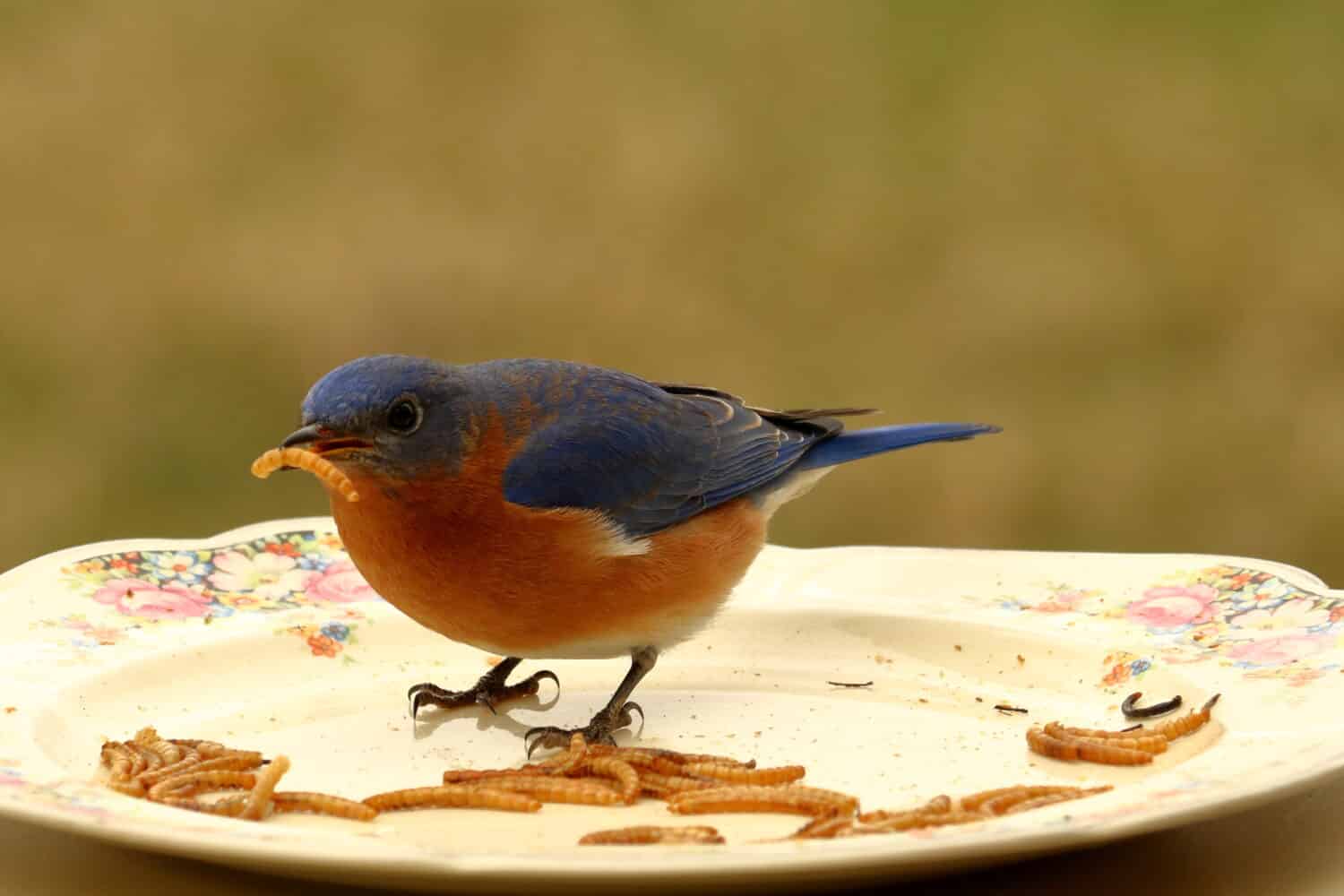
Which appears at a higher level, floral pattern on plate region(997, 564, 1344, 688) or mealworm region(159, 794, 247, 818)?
floral pattern on plate region(997, 564, 1344, 688)

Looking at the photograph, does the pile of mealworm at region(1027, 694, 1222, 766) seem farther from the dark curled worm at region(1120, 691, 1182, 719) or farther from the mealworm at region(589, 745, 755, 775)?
the mealworm at region(589, 745, 755, 775)

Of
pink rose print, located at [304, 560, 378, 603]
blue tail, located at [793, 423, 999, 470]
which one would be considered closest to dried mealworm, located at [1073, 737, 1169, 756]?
blue tail, located at [793, 423, 999, 470]

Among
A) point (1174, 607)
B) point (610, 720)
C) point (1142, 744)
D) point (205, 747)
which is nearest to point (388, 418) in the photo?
point (205, 747)

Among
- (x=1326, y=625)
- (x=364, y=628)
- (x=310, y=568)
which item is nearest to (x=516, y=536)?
(x=364, y=628)

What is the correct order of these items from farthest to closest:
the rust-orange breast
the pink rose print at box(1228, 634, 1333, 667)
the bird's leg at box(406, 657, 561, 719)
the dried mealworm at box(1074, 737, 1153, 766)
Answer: the bird's leg at box(406, 657, 561, 719)
the pink rose print at box(1228, 634, 1333, 667)
the rust-orange breast
the dried mealworm at box(1074, 737, 1153, 766)

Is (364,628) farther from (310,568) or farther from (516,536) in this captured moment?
(516,536)

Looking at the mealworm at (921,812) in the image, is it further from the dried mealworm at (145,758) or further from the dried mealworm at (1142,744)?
the dried mealworm at (145,758)

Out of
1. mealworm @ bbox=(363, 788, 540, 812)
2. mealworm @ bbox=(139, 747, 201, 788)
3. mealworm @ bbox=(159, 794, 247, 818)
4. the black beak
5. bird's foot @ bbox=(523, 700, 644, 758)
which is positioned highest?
the black beak

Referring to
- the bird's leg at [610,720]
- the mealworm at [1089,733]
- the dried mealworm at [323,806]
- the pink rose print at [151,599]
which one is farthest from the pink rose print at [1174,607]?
the pink rose print at [151,599]

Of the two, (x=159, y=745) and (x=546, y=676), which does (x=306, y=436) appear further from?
(x=546, y=676)
